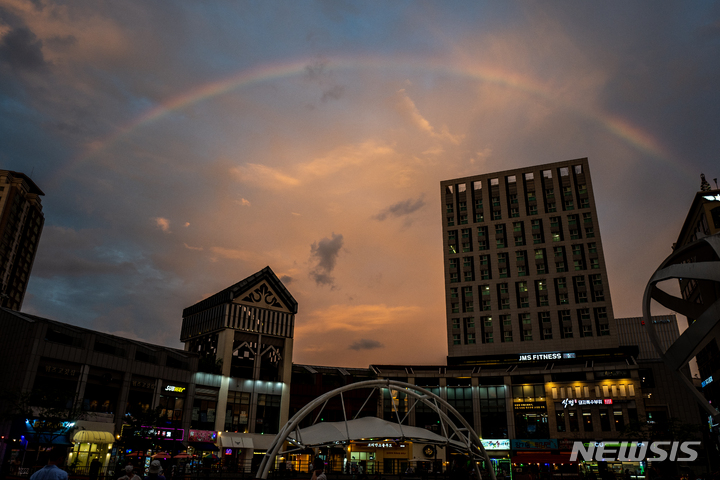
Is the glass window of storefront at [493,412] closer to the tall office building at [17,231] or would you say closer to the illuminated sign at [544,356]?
the illuminated sign at [544,356]

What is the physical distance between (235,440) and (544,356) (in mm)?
57295

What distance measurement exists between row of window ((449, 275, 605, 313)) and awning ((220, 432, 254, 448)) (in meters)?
50.6

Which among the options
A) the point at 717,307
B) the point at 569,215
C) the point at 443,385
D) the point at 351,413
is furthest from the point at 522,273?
the point at 717,307

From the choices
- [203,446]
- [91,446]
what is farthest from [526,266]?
[91,446]

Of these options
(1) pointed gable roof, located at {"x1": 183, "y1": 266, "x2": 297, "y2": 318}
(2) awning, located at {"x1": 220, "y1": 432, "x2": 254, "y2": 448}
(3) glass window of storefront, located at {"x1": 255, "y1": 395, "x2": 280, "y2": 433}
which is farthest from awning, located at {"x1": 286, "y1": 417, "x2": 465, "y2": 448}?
(1) pointed gable roof, located at {"x1": 183, "y1": 266, "x2": 297, "y2": 318}

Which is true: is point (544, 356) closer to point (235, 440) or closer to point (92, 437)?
point (235, 440)

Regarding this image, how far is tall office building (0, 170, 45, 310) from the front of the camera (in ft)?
364

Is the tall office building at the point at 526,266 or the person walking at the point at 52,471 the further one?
the tall office building at the point at 526,266

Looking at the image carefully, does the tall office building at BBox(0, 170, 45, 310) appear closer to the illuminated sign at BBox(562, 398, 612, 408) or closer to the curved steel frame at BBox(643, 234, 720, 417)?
the illuminated sign at BBox(562, 398, 612, 408)

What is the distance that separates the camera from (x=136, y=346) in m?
62.1

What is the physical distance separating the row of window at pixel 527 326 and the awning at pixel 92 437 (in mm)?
68483

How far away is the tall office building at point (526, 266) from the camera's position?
9775cm

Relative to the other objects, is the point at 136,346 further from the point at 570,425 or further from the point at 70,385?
the point at 570,425

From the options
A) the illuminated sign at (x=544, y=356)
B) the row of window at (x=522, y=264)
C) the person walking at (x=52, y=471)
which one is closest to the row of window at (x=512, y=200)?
the row of window at (x=522, y=264)
